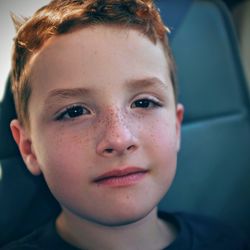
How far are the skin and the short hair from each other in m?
0.01

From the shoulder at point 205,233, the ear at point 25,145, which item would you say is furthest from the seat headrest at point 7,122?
the shoulder at point 205,233

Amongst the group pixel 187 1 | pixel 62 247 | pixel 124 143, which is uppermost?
pixel 187 1

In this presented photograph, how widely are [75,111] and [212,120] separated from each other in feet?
1.16

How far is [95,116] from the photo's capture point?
0.59 meters

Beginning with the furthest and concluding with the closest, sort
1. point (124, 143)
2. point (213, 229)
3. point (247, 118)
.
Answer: point (247, 118), point (213, 229), point (124, 143)

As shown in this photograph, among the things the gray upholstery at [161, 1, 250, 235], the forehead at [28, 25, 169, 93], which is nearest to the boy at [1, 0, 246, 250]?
the forehead at [28, 25, 169, 93]

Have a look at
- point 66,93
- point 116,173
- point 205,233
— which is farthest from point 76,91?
point 205,233

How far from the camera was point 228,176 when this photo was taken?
86 centimetres

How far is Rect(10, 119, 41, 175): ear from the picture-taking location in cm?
64

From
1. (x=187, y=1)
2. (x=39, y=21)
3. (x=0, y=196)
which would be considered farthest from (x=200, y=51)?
(x=0, y=196)

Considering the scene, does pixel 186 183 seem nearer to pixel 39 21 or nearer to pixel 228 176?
pixel 228 176

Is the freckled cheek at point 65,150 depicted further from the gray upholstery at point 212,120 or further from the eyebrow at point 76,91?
the gray upholstery at point 212,120

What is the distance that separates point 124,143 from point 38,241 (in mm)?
214

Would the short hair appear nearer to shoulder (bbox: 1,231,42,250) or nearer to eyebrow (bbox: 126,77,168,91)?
eyebrow (bbox: 126,77,168,91)
